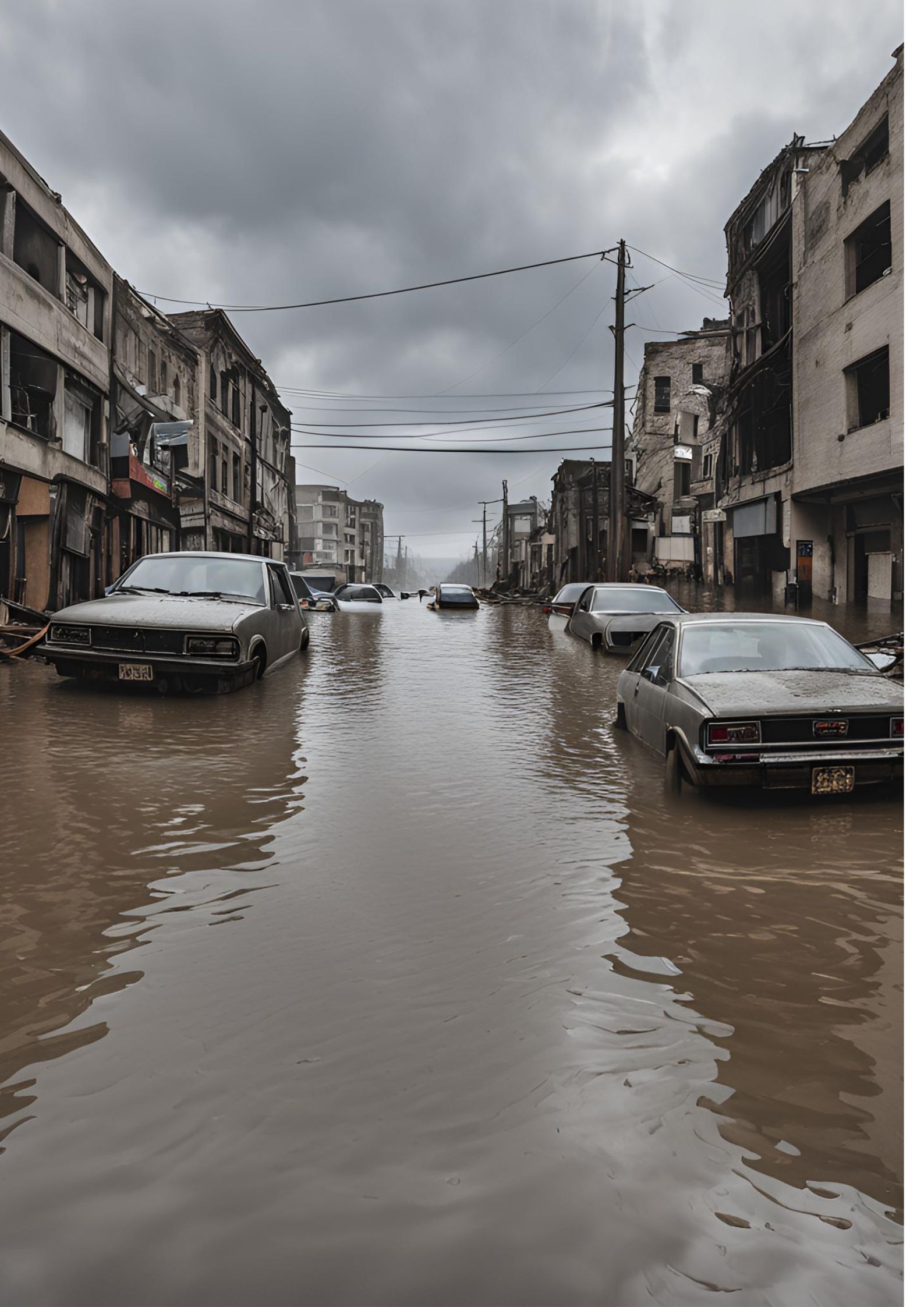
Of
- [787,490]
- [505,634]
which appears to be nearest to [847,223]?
[787,490]

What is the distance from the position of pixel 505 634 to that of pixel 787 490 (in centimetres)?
1156

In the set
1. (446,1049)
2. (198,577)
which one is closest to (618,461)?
(198,577)

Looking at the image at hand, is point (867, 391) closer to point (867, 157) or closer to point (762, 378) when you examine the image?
point (867, 157)

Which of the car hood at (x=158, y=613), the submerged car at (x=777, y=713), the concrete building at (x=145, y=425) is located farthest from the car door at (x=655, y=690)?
the concrete building at (x=145, y=425)

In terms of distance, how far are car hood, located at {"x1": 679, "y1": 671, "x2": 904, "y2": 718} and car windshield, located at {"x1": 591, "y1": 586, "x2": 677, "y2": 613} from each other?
36.5ft

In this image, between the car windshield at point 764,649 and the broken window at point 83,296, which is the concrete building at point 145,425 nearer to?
the broken window at point 83,296

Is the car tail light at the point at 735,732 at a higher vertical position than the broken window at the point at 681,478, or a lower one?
lower

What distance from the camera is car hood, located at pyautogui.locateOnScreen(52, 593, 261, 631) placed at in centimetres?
971

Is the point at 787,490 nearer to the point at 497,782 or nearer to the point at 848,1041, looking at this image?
the point at 497,782

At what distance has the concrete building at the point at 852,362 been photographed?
21.5 metres

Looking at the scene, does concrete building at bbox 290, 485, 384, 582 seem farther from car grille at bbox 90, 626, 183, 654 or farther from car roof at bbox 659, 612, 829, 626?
car roof at bbox 659, 612, 829, 626

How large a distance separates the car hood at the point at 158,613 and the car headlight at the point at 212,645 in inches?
4.2

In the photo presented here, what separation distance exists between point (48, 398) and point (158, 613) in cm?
1490
